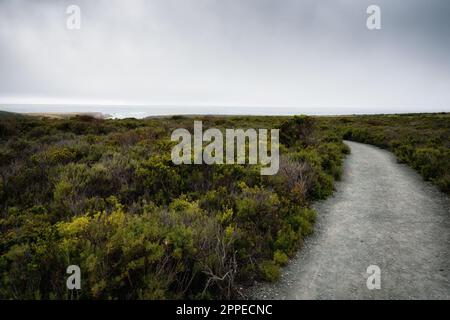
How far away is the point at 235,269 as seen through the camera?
4273 mm

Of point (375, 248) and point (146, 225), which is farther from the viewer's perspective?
point (375, 248)

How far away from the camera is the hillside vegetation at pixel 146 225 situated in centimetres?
382

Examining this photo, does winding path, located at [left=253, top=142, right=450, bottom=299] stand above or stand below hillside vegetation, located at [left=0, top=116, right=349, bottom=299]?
below

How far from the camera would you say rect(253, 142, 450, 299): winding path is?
14.2 ft

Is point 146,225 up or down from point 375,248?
up

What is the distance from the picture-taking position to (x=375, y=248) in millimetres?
5613

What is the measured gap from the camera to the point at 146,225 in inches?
188

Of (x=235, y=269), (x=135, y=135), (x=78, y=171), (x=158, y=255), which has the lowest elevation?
(x=235, y=269)

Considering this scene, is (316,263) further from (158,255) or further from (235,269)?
(158,255)

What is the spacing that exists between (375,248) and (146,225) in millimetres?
4710

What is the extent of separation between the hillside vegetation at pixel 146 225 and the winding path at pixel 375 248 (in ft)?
1.37

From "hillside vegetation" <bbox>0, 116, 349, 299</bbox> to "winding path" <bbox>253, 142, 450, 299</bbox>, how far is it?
0.42m
